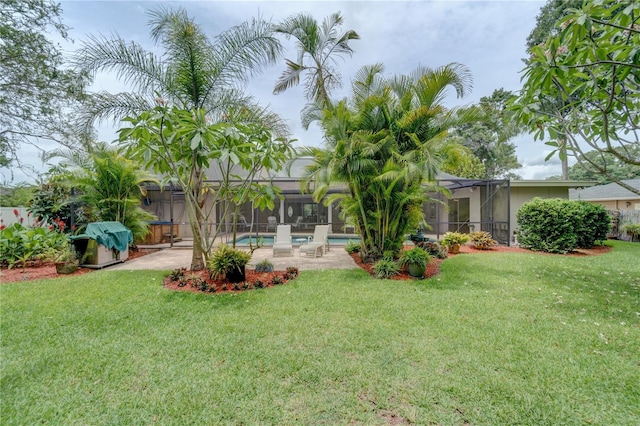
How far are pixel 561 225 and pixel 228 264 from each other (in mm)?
11368

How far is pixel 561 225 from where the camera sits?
9.67 metres

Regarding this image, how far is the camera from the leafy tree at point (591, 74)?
11.1 feet

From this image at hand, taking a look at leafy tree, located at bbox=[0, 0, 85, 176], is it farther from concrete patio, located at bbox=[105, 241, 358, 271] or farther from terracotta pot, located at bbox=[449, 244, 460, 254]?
terracotta pot, located at bbox=[449, 244, 460, 254]

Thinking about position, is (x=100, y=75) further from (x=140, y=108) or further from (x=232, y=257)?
(x=232, y=257)

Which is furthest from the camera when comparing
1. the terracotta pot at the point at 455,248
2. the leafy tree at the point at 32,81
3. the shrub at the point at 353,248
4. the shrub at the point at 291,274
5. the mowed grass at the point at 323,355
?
the terracotta pot at the point at 455,248

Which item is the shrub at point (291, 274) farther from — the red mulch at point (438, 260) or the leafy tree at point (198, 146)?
the red mulch at point (438, 260)

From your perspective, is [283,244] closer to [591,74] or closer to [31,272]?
[31,272]

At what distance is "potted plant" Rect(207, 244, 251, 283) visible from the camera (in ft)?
20.0

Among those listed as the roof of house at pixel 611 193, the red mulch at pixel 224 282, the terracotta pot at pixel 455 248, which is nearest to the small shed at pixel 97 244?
the red mulch at pixel 224 282

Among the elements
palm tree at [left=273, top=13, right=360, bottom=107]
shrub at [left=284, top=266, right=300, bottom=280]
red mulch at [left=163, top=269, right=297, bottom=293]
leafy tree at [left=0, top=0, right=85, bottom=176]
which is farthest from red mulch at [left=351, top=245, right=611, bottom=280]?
leafy tree at [left=0, top=0, right=85, bottom=176]

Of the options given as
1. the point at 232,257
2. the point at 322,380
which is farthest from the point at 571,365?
the point at 232,257

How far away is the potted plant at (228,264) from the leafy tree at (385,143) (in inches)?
115

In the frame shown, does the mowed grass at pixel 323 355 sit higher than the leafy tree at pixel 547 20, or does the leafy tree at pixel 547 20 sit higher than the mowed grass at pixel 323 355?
the leafy tree at pixel 547 20

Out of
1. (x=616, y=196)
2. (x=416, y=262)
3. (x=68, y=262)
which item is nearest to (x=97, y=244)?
(x=68, y=262)
